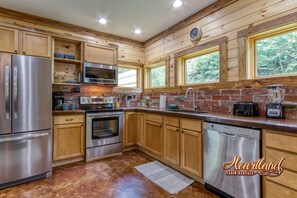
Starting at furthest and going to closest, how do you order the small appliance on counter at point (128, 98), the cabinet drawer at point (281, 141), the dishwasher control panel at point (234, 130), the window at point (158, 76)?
the small appliance on counter at point (128, 98), the window at point (158, 76), the dishwasher control panel at point (234, 130), the cabinet drawer at point (281, 141)

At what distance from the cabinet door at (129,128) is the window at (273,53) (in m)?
2.44

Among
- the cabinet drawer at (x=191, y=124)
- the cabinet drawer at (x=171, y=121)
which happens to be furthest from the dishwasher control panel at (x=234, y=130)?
the cabinet drawer at (x=171, y=121)

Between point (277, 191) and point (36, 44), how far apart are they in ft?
12.4

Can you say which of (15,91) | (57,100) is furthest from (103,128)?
(15,91)

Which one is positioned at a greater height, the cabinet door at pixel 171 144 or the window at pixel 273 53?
the window at pixel 273 53

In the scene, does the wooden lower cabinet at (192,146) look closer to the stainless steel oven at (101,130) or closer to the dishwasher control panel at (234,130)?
the dishwasher control panel at (234,130)

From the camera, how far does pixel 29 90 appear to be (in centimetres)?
239

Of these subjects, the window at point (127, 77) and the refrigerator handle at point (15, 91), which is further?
the window at point (127, 77)

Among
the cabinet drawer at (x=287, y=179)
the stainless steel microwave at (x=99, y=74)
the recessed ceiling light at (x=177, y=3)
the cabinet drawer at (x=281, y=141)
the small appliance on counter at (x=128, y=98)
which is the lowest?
the cabinet drawer at (x=287, y=179)

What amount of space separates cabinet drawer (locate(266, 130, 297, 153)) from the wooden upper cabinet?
3.23 m

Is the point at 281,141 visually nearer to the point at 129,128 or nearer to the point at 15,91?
the point at 129,128

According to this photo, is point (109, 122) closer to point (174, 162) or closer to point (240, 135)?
point (174, 162)

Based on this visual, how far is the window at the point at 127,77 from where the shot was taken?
438 cm

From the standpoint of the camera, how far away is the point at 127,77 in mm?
4523
